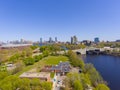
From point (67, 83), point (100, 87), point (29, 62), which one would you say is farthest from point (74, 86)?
point (29, 62)

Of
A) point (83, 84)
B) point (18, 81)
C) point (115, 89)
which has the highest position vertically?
point (18, 81)

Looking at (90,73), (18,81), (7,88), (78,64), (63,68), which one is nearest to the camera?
(7,88)

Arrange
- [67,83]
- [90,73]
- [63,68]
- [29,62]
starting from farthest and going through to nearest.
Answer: [29,62] → [63,68] → [90,73] → [67,83]

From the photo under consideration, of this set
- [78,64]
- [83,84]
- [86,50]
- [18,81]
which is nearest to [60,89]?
[83,84]

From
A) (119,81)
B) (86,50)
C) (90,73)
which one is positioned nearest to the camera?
(90,73)

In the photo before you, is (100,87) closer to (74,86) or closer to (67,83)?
(74,86)

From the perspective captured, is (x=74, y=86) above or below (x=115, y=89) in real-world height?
above

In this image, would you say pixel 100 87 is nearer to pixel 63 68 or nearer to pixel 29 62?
pixel 63 68

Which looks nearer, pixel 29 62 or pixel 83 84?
pixel 83 84

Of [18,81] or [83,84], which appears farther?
[83,84]
